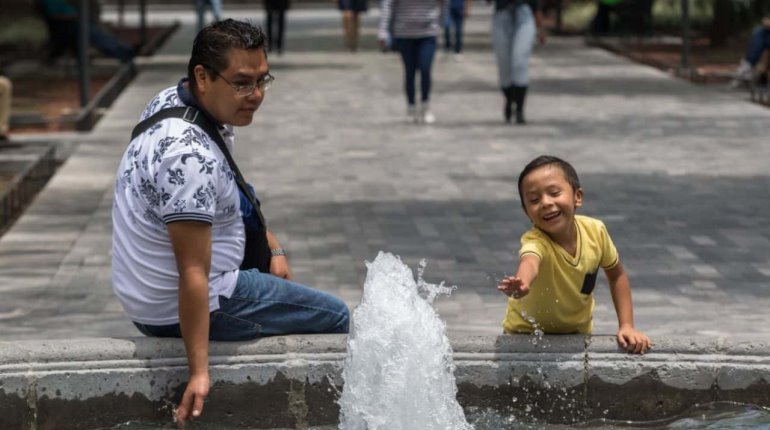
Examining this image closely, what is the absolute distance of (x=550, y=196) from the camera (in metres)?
5.78

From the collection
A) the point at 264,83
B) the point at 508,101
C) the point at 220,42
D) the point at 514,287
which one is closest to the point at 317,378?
the point at 514,287

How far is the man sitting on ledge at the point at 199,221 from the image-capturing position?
17.2 feet

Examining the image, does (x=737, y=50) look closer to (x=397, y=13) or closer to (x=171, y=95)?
(x=397, y=13)

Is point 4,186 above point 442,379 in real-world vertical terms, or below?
below

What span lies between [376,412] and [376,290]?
→ 1.34ft

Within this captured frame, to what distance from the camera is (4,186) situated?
12.7 m

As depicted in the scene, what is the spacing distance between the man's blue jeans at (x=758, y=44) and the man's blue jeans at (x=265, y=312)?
1528 centimetres

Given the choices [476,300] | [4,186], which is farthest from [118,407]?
[4,186]

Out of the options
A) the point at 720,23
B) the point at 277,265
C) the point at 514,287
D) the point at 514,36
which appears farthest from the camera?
the point at 720,23

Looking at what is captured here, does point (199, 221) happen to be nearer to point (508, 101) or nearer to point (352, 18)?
point (508, 101)

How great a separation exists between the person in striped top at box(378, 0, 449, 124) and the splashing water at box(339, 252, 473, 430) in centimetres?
1120

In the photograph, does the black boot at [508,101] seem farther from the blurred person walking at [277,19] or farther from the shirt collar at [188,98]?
the shirt collar at [188,98]

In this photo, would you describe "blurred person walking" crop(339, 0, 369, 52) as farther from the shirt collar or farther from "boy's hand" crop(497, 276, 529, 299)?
"boy's hand" crop(497, 276, 529, 299)

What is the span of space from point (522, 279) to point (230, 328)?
0.99 meters
